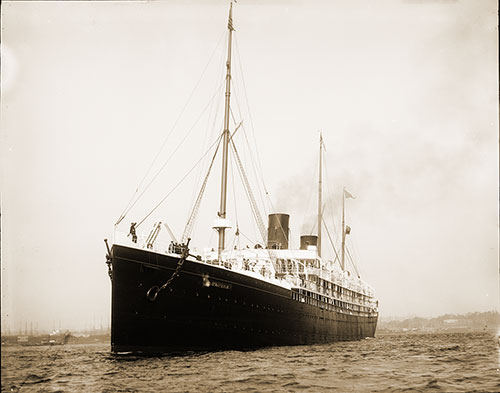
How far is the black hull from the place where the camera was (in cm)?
2389

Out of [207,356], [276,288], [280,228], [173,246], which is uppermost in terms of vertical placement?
[280,228]

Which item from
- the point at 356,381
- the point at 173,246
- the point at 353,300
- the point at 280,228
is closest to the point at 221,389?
the point at 356,381

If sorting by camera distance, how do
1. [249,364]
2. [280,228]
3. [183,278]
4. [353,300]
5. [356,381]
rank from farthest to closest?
[353,300] < [280,228] < [183,278] < [249,364] < [356,381]

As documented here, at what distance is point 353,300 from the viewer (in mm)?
55625

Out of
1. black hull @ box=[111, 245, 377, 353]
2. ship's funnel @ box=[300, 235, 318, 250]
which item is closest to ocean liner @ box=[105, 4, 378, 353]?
black hull @ box=[111, 245, 377, 353]

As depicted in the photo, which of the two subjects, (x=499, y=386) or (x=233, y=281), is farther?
(x=233, y=281)

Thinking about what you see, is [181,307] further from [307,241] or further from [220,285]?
[307,241]

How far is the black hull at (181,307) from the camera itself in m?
23.9

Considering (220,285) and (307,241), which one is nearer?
(220,285)

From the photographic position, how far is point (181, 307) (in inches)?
966

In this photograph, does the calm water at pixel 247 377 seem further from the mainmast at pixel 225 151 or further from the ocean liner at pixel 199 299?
the mainmast at pixel 225 151

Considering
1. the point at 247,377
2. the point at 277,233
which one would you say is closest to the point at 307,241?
the point at 277,233

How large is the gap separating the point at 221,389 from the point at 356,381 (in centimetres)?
430

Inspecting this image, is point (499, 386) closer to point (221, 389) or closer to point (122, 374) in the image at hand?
point (221, 389)
